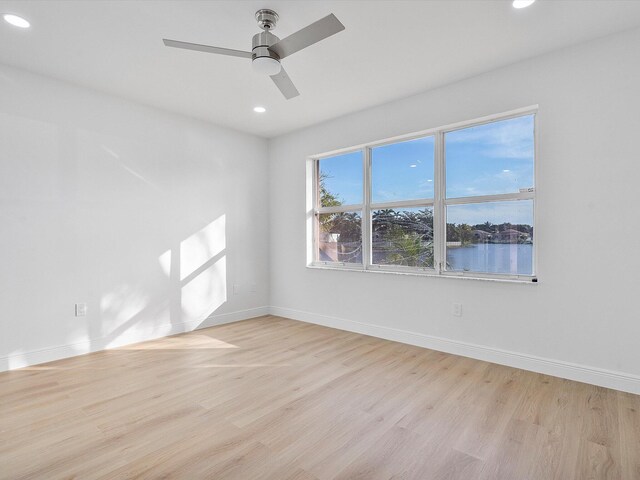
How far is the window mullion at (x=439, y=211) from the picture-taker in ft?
11.3

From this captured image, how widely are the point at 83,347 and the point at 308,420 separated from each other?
2.56 m

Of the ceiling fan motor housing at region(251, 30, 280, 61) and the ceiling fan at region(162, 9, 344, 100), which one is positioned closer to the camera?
the ceiling fan at region(162, 9, 344, 100)

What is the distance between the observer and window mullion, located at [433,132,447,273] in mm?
3459

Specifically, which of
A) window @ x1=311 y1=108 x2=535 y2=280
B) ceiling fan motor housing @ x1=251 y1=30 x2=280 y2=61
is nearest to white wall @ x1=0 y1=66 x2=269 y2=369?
window @ x1=311 y1=108 x2=535 y2=280

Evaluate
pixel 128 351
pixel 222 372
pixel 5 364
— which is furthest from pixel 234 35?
pixel 5 364

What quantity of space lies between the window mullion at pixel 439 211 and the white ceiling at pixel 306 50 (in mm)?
639

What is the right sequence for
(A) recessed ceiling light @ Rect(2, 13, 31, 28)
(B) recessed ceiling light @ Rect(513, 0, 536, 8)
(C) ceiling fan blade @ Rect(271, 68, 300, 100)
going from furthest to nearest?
1. (C) ceiling fan blade @ Rect(271, 68, 300, 100)
2. (A) recessed ceiling light @ Rect(2, 13, 31, 28)
3. (B) recessed ceiling light @ Rect(513, 0, 536, 8)

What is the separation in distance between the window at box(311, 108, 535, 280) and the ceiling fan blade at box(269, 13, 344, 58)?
193 centimetres

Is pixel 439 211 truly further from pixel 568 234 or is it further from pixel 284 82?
pixel 284 82

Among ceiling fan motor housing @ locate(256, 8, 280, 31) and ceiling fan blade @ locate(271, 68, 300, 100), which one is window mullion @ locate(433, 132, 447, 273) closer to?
ceiling fan blade @ locate(271, 68, 300, 100)

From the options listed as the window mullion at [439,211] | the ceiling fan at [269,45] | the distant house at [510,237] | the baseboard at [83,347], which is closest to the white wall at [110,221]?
→ the baseboard at [83,347]

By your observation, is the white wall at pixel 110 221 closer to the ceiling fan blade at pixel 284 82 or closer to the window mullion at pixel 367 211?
the window mullion at pixel 367 211

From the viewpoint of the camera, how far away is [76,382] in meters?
2.67

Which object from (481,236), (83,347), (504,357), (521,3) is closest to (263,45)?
(521,3)
